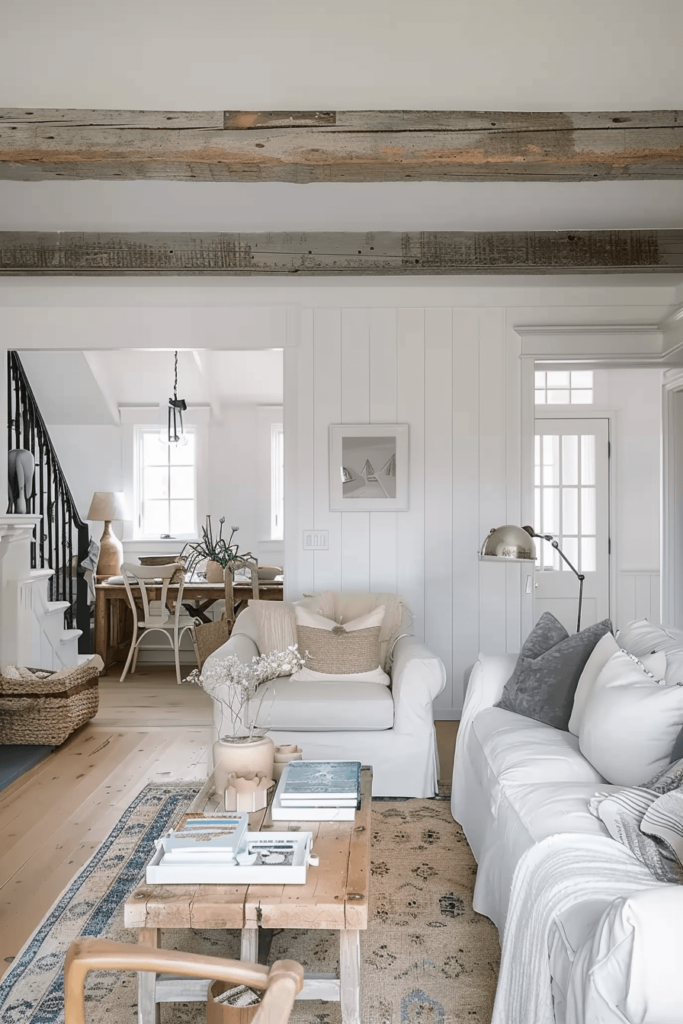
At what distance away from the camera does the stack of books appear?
2363mm

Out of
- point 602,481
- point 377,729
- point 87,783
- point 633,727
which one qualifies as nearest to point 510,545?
point 377,729

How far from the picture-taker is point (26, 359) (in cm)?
729

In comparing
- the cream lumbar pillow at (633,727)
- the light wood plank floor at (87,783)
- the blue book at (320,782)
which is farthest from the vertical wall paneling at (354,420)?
the cream lumbar pillow at (633,727)

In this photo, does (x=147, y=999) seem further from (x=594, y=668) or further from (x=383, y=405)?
(x=383, y=405)

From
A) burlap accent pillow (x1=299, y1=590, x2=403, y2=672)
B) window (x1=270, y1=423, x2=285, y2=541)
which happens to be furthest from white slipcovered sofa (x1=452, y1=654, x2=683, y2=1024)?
window (x1=270, y1=423, x2=285, y2=541)

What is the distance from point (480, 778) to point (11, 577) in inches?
126

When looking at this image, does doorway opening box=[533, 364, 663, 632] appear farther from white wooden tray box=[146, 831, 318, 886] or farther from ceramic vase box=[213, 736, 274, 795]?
white wooden tray box=[146, 831, 318, 886]

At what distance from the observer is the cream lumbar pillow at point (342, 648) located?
13.1 ft

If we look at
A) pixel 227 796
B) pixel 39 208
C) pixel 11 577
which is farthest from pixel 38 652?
pixel 227 796

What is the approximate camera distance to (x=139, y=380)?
7.76 m

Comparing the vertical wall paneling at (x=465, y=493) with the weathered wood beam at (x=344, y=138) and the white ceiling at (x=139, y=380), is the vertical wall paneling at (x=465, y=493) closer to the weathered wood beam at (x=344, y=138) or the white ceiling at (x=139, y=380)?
the weathered wood beam at (x=344, y=138)

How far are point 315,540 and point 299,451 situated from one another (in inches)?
22.1

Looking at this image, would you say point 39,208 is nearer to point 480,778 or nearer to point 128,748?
point 128,748

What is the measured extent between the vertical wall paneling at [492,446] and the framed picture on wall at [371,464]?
486mm
